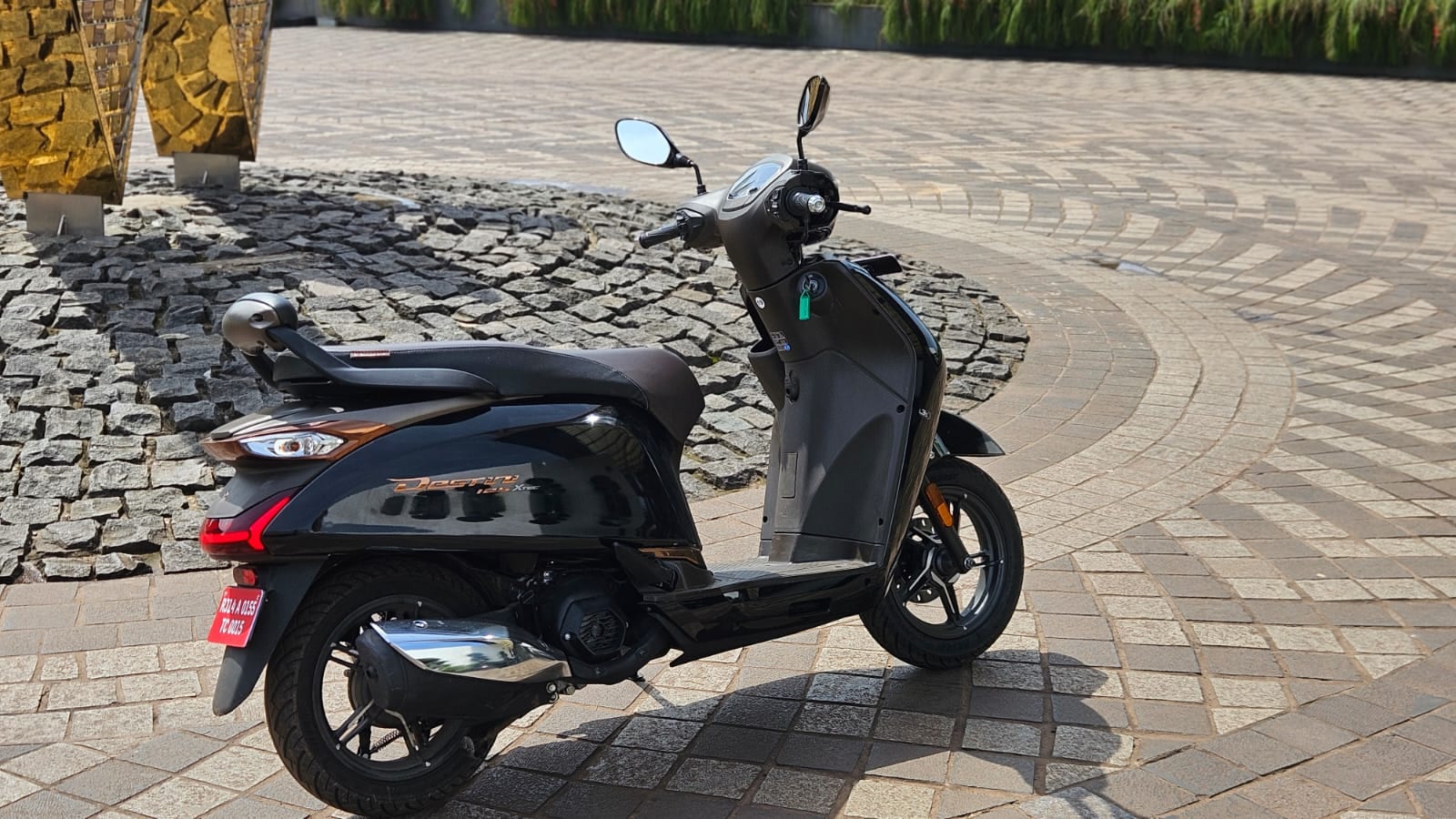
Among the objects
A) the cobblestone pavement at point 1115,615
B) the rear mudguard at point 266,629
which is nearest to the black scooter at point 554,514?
the rear mudguard at point 266,629

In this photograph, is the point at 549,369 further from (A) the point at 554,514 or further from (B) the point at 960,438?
(B) the point at 960,438

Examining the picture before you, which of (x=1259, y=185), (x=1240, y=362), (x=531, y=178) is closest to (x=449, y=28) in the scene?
(x=531, y=178)

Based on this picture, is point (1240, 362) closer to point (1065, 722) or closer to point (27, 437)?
point (1065, 722)

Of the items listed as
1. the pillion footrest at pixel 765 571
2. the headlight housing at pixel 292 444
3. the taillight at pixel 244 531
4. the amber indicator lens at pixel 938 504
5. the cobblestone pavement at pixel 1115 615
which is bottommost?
the cobblestone pavement at pixel 1115 615

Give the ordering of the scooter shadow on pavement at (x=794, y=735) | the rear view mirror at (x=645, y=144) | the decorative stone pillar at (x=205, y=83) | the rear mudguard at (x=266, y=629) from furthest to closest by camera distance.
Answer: the decorative stone pillar at (x=205, y=83)
the rear view mirror at (x=645, y=144)
the scooter shadow on pavement at (x=794, y=735)
the rear mudguard at (x=266, y=629)

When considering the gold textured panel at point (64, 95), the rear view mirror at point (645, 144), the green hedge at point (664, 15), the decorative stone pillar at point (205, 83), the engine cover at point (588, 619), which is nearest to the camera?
the engine cover at point (588, 619)

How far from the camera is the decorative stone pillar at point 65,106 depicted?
21.4 feet

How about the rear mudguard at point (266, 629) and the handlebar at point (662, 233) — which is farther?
the handlebar at point (662, 233)

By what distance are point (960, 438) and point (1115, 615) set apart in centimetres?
79

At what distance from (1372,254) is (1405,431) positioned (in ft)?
12.2

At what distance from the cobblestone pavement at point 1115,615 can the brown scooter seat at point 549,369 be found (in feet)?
2.71

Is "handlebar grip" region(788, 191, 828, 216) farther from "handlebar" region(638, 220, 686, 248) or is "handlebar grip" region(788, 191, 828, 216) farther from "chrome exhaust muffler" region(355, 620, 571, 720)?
"chrome exhaust muffler" region(355, 620, 571, 720)

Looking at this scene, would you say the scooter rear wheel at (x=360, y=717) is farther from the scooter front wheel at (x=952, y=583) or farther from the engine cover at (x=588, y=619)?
the scooter front wheel at (x=952, y=583)

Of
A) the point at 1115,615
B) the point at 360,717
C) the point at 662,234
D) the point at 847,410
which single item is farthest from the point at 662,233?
the point at 1115,615
